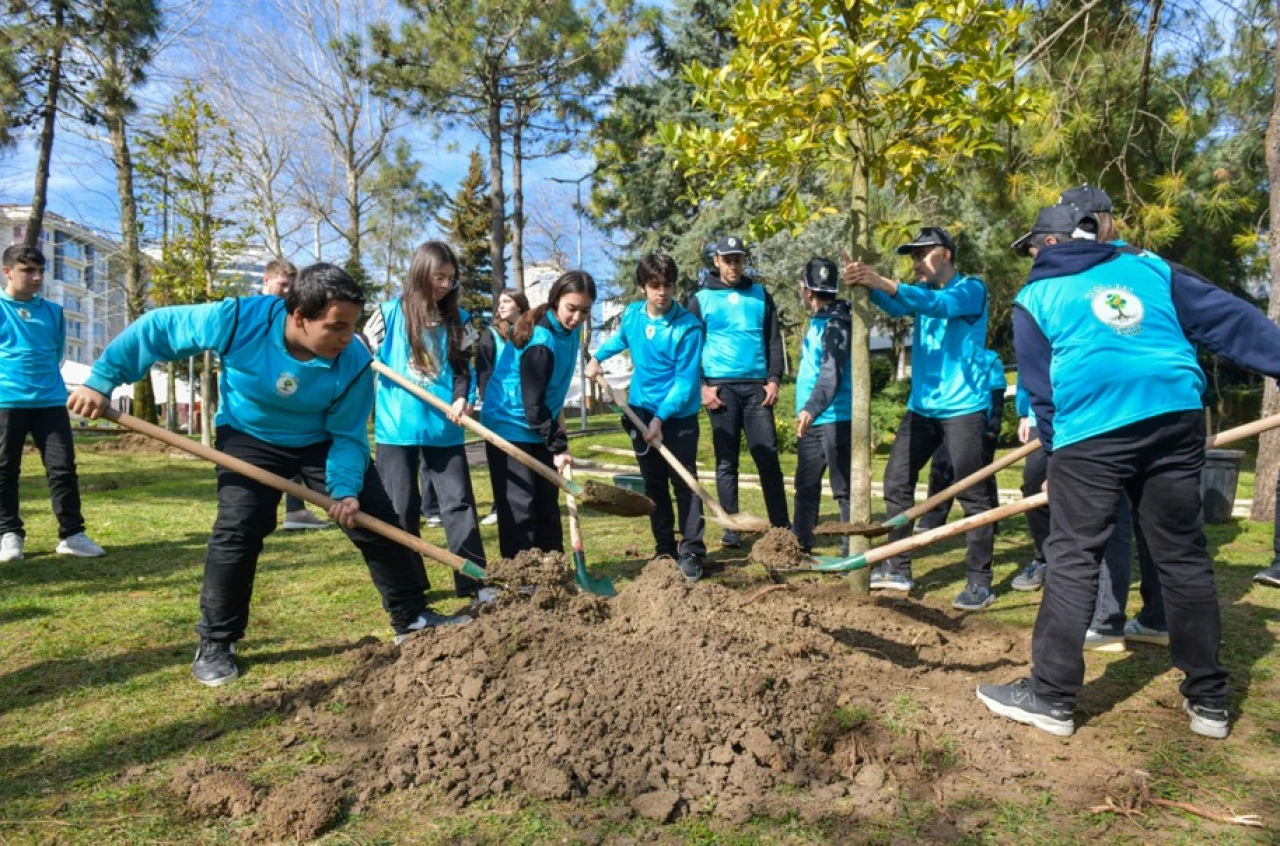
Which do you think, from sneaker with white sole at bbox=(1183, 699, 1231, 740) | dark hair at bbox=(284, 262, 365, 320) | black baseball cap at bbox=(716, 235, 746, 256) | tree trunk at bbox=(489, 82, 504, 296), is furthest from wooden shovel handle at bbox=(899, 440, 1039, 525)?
tree trunk at bbox=(489, 82, 504, 296)

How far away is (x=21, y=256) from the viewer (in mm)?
5395

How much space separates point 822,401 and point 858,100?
6.67 ft

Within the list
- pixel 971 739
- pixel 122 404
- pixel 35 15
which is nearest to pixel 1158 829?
pixel 971 739

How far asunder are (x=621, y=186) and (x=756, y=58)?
18857 millimetres

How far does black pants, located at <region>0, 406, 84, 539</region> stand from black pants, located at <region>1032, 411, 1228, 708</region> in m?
5.86

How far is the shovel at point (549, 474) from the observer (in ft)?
14.2

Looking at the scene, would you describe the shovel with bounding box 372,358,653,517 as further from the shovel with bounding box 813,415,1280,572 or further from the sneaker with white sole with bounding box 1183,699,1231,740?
the sneaker with white sole with bounding box 1183,699,1231,740

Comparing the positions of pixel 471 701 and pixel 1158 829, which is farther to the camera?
pixel 471 701

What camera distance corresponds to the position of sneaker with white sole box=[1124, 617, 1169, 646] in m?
4.05

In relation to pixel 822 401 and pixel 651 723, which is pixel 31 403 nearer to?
pixel 651 723

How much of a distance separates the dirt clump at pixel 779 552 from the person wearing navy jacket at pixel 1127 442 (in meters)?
1.04

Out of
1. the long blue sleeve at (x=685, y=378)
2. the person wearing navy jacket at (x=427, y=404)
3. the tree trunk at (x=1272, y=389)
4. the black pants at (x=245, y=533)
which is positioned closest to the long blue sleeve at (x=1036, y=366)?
the long blue sleeve at (x=685, y=378)

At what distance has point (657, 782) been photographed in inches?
103

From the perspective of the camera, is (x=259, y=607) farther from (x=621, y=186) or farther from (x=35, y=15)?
(x=621, y=186)
